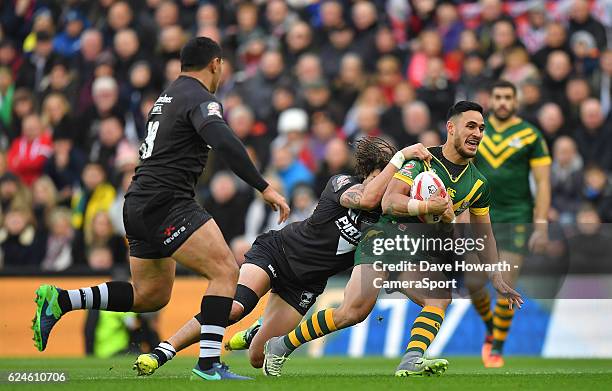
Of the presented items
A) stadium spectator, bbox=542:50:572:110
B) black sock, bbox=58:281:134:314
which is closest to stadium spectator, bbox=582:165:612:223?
stadium spectator, bbox=542:50:572:110

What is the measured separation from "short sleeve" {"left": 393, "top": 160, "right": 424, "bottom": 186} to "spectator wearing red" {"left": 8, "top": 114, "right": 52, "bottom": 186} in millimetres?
9937

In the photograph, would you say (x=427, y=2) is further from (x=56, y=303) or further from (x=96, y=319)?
(x=56, y=303)

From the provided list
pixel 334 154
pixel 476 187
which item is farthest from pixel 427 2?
pixel 476 187

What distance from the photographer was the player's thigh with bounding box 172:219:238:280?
9.30m

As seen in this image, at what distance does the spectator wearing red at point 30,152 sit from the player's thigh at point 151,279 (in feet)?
29.3

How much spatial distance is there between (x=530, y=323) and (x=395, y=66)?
14.4ft

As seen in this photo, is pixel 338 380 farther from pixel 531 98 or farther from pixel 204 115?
pixel 531 98

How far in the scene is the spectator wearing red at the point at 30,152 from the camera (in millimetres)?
18547

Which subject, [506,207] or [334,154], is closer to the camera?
[506,207]

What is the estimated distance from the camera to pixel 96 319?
15.6 meters

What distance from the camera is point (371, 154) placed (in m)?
10.2

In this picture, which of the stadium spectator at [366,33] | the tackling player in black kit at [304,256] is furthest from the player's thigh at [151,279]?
the stadium spectator at [366,33]

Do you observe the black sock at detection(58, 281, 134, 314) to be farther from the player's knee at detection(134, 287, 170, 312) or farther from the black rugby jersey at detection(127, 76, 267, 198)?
the black rugby jersey at detection(127, 76, 267, 198)

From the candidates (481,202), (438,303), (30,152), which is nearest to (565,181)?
(481,202)
